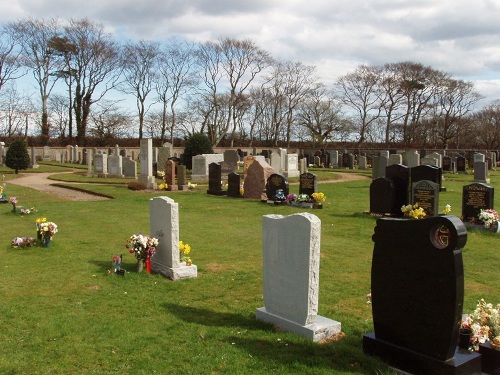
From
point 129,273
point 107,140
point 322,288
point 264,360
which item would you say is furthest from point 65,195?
point 107,140

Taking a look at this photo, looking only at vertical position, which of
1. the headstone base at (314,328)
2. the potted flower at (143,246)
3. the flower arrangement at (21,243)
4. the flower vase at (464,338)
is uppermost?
the potted flower at (143,246)

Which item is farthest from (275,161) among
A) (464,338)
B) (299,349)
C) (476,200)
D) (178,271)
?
(464,338)

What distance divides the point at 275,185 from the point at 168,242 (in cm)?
1024

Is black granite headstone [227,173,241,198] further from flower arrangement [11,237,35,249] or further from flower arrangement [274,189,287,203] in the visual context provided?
flower arrangement [11,237,35,249]

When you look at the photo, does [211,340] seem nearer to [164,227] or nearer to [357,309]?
[357,309]

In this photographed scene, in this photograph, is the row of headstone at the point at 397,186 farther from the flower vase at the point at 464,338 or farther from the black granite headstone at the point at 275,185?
the flower vase at the point at 464,338

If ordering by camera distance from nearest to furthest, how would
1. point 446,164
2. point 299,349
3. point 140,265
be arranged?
Answer: point 299,349
point 140,265
point 446,164

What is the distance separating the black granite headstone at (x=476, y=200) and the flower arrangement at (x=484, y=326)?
8.97m

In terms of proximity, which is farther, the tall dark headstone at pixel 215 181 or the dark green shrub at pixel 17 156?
the dark green shrub at pixel 17 156

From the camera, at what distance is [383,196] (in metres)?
14.3

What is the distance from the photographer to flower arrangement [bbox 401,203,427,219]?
40.1 ft

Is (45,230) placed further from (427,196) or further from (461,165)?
(461,165)

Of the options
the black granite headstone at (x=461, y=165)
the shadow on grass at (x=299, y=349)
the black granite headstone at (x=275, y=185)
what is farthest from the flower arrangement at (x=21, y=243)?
the black granite headstone at (x=461, y=165)

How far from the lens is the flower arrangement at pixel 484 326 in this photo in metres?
4.30
